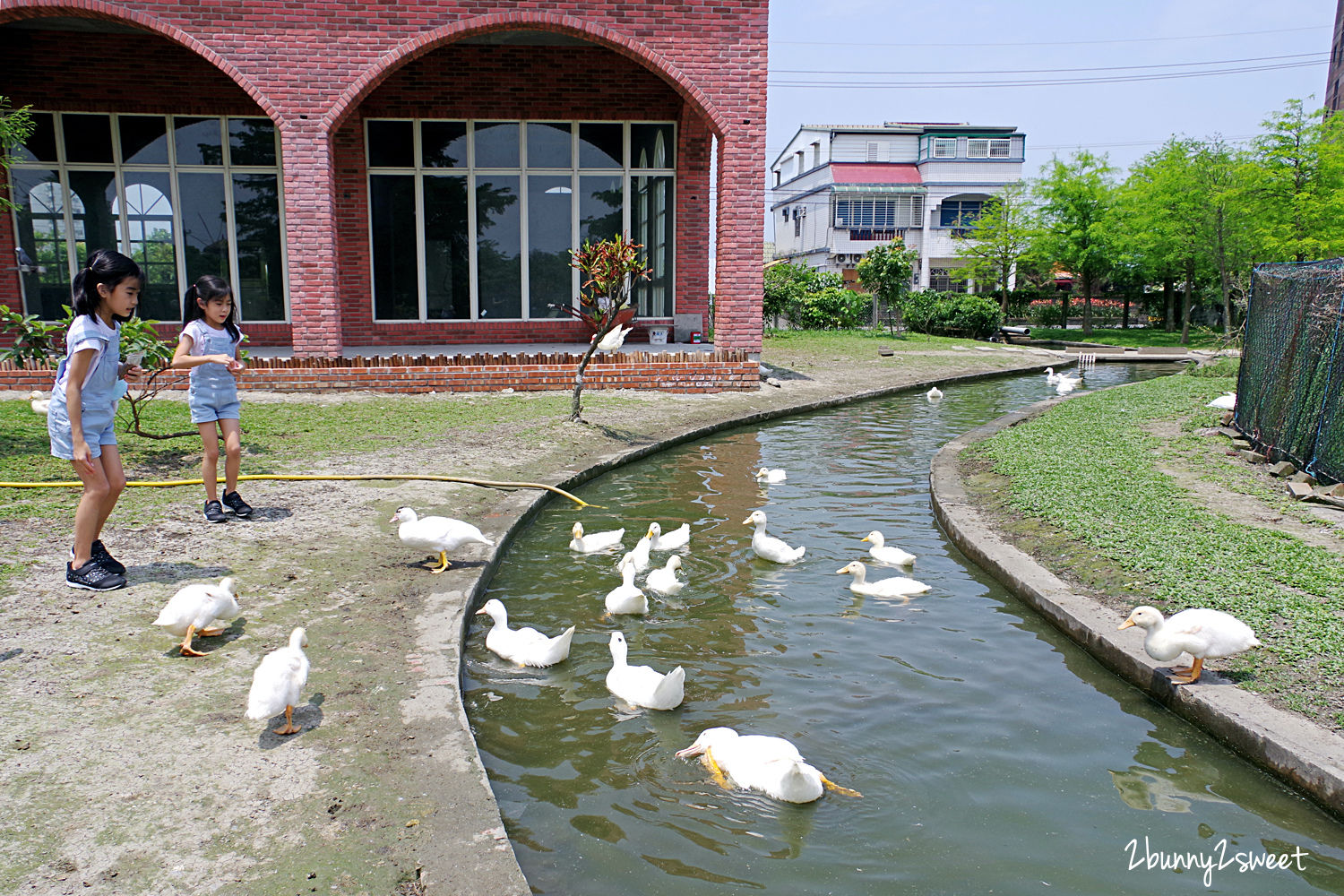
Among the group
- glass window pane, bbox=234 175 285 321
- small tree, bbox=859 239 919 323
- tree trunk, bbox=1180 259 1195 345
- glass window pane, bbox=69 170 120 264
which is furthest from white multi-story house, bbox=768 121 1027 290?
glass window pane, bbox=69 170 120 264

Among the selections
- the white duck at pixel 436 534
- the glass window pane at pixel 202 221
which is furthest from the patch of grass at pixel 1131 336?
the white duck at pixel 436 534

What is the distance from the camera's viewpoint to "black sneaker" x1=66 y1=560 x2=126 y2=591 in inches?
209

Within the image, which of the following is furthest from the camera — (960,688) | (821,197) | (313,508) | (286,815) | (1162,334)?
(821,197)

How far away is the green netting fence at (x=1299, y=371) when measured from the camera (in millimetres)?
8141

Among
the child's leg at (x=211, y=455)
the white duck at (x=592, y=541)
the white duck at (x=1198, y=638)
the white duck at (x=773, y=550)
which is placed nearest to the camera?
the white duck at (x=1198, y=638)

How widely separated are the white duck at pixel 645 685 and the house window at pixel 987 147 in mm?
55633

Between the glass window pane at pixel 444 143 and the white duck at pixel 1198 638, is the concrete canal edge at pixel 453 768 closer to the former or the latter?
the white duck at pixel 1198 638

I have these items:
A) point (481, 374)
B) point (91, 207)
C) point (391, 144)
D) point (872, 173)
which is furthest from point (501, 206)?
point (872, 173)

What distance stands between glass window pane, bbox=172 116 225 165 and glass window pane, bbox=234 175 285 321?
65cm

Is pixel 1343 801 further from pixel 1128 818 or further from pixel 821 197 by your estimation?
pixel 821 197

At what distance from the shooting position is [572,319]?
18.3 m

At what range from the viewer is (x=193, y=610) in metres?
4.52

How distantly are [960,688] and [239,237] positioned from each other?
16.7 meters

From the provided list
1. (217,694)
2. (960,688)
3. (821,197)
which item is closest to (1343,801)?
(960,688)
